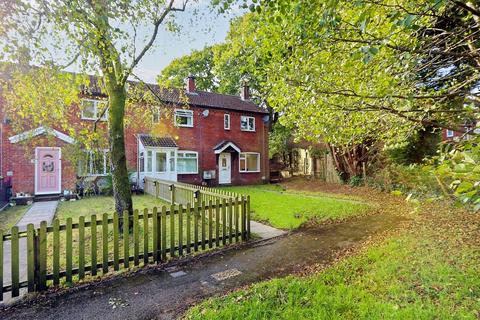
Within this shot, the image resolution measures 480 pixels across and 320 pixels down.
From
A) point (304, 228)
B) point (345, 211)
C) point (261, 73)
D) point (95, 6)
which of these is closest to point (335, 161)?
point (345, 211)

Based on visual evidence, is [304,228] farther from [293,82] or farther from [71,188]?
[71,188]

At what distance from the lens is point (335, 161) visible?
762 inches

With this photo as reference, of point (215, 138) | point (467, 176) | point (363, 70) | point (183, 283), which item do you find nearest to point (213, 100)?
point (215, 138)

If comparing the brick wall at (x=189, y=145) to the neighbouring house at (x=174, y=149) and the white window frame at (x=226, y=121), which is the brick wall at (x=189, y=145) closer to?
the neighbouring house at (x=174, y=149)

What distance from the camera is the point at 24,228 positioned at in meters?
8.28

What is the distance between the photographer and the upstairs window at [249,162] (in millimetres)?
22469

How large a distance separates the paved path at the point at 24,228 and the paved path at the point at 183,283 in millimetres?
930

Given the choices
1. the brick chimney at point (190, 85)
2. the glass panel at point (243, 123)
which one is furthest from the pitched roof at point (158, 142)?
the glass panel at point (243, 123)

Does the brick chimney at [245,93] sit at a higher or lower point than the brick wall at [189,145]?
higher

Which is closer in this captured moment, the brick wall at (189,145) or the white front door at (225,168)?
the brick wall at (189,145)

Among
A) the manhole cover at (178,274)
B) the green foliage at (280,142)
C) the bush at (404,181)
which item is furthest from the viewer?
the green foliage at (280,142)

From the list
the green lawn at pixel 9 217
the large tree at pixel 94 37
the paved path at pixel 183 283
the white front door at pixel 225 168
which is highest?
the large tree at pixel 94 37

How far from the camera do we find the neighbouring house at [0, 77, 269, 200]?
1389cm

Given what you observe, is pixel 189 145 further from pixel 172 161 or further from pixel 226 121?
pixel 226 121
